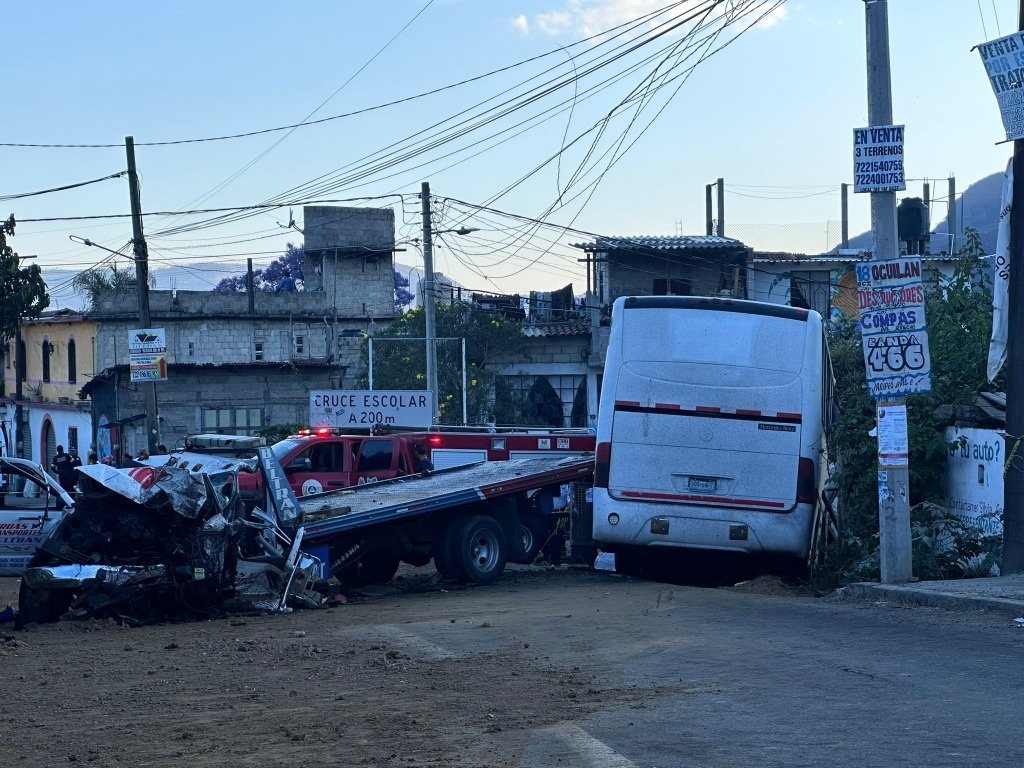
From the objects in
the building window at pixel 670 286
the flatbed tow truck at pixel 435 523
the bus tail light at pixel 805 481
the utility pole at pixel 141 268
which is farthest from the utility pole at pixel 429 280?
the bus tail light at pixel 805 481

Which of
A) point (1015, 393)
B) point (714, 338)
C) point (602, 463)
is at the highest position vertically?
point (714, 338)

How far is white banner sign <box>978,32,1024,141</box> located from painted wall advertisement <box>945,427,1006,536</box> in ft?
11.2

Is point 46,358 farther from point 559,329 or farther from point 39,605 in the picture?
point 39,605

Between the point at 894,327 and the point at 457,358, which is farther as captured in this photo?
the point at 457,358

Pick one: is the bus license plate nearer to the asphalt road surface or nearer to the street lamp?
the asphalt road surface

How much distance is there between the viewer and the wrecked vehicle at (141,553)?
12242 millimetres

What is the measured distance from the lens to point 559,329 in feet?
137

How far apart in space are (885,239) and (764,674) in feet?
19.6

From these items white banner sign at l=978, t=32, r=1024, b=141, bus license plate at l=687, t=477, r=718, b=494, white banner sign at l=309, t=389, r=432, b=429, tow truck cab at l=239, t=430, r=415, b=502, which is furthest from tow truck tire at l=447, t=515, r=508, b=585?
white banner sign at l=309, t=389, r=432, b=429

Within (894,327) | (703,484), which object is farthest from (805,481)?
(894,327)

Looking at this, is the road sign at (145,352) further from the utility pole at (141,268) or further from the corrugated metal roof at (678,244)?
the corrugated metal roof at (678,244)

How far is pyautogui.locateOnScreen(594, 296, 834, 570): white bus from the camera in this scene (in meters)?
14.2

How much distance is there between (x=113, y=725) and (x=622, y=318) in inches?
339

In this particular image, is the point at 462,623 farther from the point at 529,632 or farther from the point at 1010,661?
the point at 1010,661
